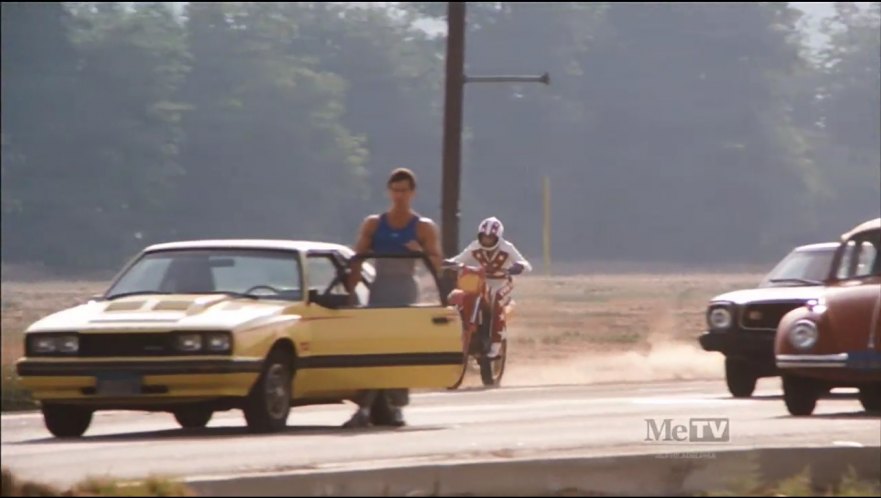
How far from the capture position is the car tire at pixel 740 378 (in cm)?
2270

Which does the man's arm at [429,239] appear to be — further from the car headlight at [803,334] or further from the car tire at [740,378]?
the car tire at [740,378]

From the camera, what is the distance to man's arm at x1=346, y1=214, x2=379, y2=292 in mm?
16547

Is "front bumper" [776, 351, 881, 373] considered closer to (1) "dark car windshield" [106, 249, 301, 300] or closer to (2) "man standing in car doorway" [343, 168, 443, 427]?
(2) "man standing in car doorway" [343, 168, 443, 427]

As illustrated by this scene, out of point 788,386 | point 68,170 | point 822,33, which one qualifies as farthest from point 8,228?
point 788,386

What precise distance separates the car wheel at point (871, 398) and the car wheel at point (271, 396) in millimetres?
5869

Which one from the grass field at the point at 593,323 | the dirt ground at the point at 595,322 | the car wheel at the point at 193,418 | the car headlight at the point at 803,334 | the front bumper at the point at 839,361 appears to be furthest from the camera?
the dirt ground at the point at 595,322

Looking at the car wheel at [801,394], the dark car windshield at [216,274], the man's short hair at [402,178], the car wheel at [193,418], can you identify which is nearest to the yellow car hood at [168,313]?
the dark car windshield at [216,274]

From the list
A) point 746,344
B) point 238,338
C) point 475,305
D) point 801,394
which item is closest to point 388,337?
point 238,338

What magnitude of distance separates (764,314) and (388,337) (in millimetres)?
7014

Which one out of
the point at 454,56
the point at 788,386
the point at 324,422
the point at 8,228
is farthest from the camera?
the point at 8,228

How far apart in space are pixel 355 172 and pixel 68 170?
1661 centimetres

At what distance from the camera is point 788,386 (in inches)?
762

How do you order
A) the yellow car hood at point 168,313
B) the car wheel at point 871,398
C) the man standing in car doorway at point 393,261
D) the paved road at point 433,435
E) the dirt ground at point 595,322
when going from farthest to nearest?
the dirt ground at point 595,322 < the car wheel at point 871,398 < the man standing in car doorway at point 393,261 < the yellow car hood at point 168,313 < the paved road at point 433,435

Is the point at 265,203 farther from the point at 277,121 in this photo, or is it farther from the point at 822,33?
the point at 822,33
